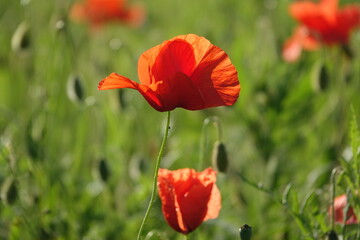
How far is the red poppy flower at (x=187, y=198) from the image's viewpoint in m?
1.31

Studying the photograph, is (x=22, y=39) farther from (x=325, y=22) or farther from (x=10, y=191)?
(x=325, y=22)

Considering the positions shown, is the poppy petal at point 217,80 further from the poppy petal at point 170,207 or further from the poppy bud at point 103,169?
the poppy bud at point 103,169

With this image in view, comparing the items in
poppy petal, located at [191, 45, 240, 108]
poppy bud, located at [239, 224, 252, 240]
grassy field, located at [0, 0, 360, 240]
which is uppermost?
poppy petal, located at [191, 45, 240, 108]

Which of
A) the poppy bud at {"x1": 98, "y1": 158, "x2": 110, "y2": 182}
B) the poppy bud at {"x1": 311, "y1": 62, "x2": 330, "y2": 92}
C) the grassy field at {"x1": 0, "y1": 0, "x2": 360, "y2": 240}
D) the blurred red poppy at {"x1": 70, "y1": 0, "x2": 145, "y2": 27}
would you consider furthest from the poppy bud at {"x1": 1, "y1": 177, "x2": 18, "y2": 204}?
the blurred red poppy at {"x1": 70, "y1": 0, "x2": 145, "y2": 27}

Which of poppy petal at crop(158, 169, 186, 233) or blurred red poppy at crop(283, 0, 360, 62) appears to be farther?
blurred red poppy at crop(283, 0, 360, 62)

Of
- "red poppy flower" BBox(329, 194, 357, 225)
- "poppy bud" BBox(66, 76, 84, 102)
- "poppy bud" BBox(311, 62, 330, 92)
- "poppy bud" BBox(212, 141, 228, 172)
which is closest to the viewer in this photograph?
"red poppy flower" BBox(329, 194, 357, 225)

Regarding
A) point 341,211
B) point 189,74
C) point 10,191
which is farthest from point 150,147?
point 189,74

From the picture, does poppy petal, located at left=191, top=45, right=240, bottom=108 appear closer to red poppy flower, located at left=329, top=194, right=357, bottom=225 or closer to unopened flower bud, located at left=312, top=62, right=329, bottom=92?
red poppy flower, located at left=329, top=194, right=357, bottom=225

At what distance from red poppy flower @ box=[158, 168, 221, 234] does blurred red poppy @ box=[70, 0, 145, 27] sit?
8.04 feet

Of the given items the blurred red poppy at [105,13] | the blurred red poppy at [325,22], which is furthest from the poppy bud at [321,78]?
the blurred red poppy at [105,13]

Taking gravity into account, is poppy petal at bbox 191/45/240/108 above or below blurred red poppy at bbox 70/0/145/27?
above

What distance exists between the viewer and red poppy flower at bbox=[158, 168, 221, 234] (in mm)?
1307

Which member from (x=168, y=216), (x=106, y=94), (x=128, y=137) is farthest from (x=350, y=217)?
(x=106, y=94)

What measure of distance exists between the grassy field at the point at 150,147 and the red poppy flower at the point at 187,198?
0.51 ft
